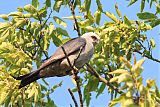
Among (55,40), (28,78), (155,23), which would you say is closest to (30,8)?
(55,40)

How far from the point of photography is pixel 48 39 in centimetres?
677

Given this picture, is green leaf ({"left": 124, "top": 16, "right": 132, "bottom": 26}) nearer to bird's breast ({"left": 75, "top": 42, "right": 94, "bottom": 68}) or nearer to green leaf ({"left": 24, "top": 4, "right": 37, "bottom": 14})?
bird's breast ({"left": 75, "top": 42, "right": 94, "bottom": 68})

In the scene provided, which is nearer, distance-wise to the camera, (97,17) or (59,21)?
(59,21)

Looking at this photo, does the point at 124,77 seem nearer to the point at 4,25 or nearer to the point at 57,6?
the point at 57,6

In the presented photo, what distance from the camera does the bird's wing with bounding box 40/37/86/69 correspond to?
7013 millimetres

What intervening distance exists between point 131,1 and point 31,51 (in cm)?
173

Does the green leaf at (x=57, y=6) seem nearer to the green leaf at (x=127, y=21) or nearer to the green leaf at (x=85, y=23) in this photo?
the green leaf at (x=85, y=23)

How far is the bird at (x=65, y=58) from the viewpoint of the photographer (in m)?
6.84

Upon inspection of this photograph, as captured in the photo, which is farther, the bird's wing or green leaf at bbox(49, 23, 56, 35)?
the bird's wing

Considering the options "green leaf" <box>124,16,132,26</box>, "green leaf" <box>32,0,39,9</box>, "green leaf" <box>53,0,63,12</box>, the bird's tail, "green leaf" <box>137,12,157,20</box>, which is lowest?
the bird's tail

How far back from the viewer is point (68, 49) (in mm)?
7125

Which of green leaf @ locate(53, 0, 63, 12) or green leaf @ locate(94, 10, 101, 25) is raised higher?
green leaf @ locate(53, 0, 63, 12)

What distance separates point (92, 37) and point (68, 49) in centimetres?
52

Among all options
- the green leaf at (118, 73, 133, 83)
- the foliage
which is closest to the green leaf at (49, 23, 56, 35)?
the foliage
